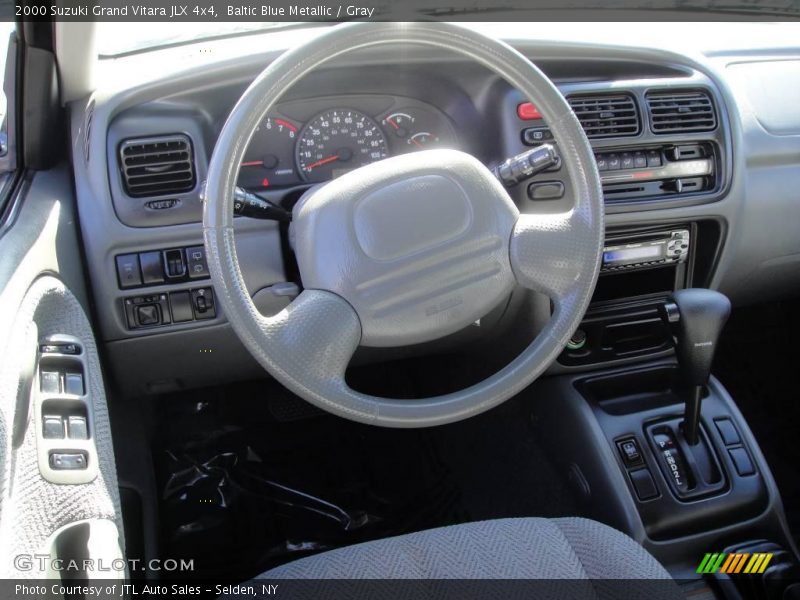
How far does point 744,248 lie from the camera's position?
1975 mm

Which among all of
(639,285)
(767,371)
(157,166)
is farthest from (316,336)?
(767,371)

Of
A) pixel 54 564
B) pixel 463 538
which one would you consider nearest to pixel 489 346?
pixel 463 538

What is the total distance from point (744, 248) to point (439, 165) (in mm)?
1071

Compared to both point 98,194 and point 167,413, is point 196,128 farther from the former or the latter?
point 167,413

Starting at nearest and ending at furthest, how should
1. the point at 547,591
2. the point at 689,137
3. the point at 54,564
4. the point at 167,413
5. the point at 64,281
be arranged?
the point at 54,564
the point at 547,591
the point at 64,281
the point at 689,137
the point at 167,413

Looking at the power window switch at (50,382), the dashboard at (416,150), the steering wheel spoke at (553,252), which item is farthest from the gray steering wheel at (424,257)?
the power window switch at (50,382)

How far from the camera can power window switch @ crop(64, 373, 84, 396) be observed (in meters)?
1.18

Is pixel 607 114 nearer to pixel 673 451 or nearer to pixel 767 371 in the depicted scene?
pixel 673 451

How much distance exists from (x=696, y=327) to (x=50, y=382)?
1304 millimetres

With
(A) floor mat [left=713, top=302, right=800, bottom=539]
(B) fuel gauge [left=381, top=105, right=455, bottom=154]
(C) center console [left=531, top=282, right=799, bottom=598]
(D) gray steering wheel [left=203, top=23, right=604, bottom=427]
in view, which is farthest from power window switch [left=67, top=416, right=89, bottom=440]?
(A) floor mat [left=713, top=302, right=800, bottom=539]

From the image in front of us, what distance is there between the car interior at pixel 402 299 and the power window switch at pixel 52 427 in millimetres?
10

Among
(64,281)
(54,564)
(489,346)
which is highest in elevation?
(64,281)

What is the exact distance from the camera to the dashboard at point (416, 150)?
1.58 metres

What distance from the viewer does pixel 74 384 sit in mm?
1194
